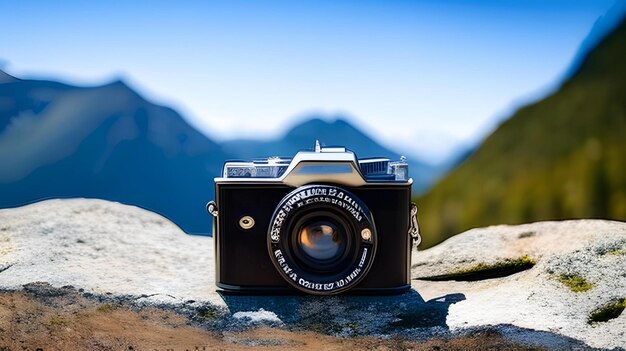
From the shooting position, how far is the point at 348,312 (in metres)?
1.54

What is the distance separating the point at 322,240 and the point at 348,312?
0.16 meters

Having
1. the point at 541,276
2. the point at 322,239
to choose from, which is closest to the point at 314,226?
the point at 322,239

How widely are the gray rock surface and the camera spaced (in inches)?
2.0

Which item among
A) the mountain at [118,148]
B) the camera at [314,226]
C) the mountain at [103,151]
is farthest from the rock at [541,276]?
the mountain at [103,151]

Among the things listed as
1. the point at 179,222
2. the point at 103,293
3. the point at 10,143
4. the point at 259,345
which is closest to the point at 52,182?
the point at 10,143

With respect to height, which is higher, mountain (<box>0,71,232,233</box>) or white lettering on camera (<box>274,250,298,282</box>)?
mountain (<box>0,71,232,233</box>)

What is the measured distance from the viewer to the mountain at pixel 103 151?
2.05 metres

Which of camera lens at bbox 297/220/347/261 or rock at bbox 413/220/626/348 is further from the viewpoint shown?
camera lens at bbox 297/220/347/261

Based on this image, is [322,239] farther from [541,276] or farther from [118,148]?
[118,148]

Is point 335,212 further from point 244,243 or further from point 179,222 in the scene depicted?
point 179,222

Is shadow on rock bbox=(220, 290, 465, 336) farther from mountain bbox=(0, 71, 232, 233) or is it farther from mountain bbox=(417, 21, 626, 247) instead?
mountain bbox=(417, 21, 626, 247)

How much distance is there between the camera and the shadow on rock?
4.86 feet

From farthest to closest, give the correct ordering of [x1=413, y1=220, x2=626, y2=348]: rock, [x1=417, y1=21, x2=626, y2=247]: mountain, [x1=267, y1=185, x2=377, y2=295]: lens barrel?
[x1=417, y1=21, x2=626, y2=247]: mountain → [x1=267, y1=185, x2=377, y2=295]: lens barrel → [x1=413, y1=220, x2=626, y2=348]: rock

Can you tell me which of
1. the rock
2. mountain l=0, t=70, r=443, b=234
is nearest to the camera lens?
the rock
